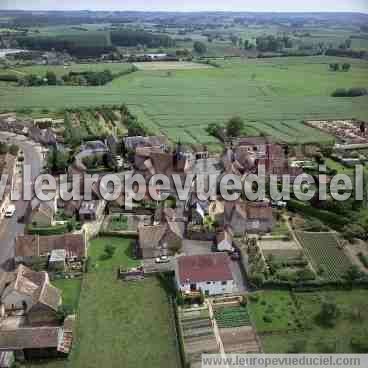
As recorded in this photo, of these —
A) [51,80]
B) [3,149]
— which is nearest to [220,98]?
[51,80]

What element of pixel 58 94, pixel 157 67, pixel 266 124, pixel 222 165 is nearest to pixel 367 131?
pixel 266 124

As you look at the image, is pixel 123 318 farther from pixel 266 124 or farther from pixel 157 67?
pixel 157 67

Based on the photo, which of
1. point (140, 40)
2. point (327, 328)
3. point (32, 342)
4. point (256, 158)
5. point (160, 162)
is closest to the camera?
point (32, 342)

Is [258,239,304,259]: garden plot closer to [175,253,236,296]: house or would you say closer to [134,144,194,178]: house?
[175,253,236,296]: house

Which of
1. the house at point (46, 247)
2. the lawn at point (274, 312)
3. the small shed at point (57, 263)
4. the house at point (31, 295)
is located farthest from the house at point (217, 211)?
the house at point (31, 295)

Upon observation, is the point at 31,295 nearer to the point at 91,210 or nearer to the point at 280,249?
the point at 91,210

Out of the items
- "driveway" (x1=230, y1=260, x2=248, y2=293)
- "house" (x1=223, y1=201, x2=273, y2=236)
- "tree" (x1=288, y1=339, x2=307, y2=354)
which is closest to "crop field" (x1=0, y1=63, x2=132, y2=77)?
Result: "house" (x1=223, y1=201, x2=273, y2=236)

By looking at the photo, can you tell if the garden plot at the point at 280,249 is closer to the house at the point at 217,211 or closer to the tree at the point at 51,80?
the house at the point at 217,211
